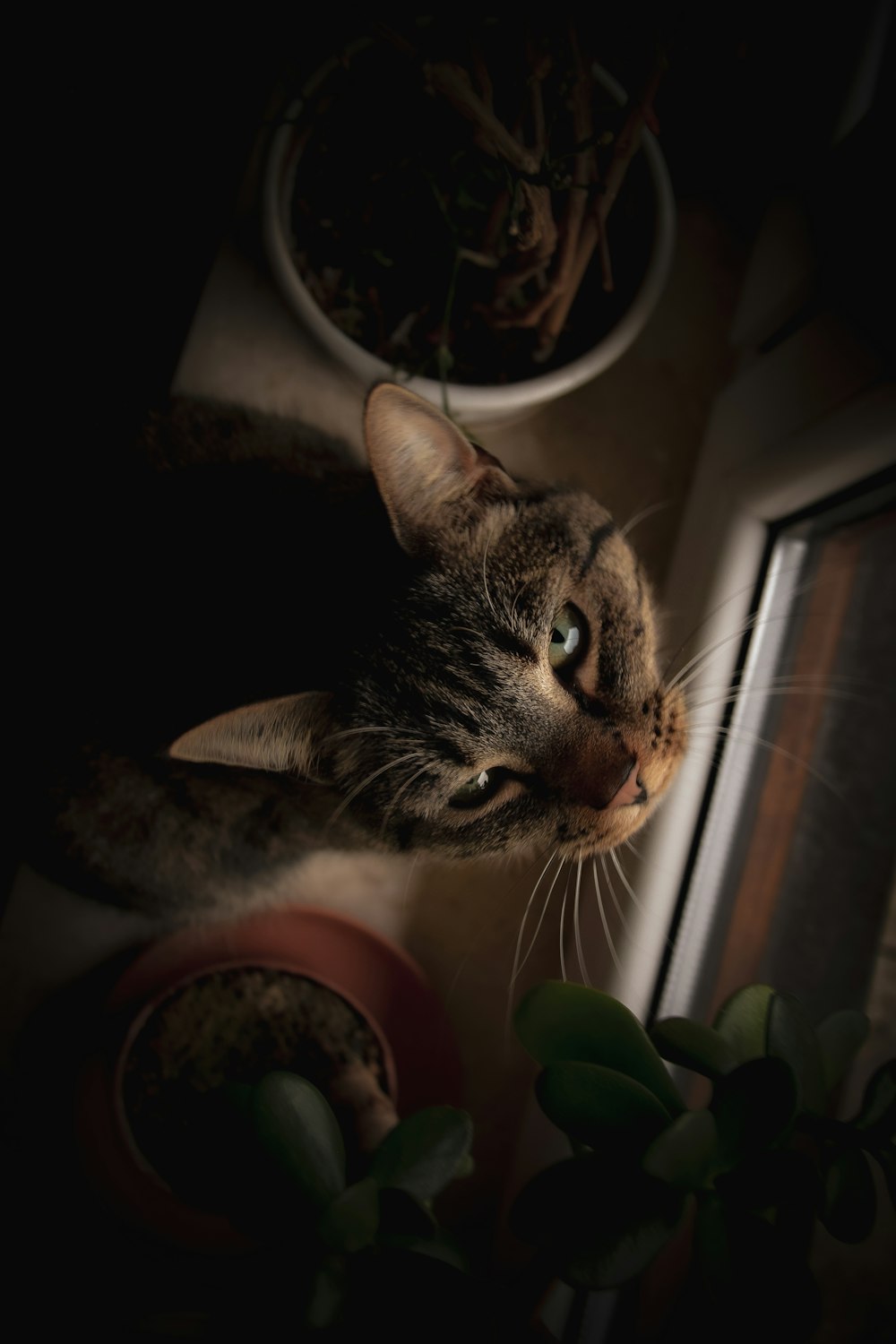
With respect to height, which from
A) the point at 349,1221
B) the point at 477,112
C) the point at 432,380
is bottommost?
the point at 349,1221

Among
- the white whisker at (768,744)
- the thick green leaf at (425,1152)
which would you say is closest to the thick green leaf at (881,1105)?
the thick green leaf at (425,1152)

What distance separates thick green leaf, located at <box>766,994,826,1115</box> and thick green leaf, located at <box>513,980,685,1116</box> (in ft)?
0.28

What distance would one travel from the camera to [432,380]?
1191 mm

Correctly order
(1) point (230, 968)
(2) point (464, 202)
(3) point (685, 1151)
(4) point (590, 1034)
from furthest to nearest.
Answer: (1) point (230, 968) → (2) point (464, 202) → (4) point (590, 1034) → (3) point (685, 1151)

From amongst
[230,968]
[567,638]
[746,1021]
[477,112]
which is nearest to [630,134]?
[477,112]

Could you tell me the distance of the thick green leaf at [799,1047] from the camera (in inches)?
24.1

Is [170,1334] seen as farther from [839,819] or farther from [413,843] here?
[839,819]

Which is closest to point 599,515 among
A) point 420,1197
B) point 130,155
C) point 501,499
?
point 501,499

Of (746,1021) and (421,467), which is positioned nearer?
(746,1021)

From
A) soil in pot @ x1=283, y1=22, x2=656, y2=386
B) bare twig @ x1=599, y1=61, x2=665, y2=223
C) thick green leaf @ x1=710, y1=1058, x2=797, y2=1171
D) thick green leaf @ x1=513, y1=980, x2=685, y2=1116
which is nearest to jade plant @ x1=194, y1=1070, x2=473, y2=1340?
thick green leaf @ x1=513, y1=980, x2=685, y2=1116

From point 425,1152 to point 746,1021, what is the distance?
0.28 m

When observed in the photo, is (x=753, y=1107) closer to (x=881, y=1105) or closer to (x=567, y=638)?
(x=881, y=1105)

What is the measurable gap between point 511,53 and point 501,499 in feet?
2.00

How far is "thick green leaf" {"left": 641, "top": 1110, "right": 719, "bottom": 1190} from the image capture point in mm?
524
